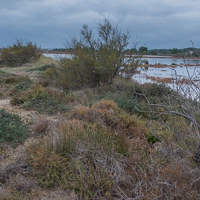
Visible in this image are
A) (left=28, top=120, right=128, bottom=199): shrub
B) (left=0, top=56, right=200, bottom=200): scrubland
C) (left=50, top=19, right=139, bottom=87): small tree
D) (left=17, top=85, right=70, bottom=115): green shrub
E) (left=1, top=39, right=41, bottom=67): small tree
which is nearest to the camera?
(left=0, top=56, right=200, bottom=200): scrubland

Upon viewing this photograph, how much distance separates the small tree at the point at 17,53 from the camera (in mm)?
25330

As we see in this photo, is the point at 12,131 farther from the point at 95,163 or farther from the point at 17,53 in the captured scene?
the point at 17,53

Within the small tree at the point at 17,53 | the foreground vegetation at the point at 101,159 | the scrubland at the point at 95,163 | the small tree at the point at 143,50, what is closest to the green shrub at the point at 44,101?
the foreground vegetation at the point at 101,159

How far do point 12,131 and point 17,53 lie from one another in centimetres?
2145

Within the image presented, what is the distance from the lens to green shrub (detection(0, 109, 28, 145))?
17.4 feet

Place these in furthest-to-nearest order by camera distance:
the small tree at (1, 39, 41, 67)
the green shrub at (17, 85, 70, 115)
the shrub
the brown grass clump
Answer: the small tree at (1, 39, 41, 67)
the green shrub at (17, 85, 70, 115)
the brown grass clump
the shrub

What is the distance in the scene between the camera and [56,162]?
4.07 m

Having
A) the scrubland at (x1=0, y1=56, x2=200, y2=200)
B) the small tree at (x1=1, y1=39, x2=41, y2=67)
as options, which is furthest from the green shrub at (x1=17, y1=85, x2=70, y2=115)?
the small tree at (x1=1, y1=39, x2=41, y2=67)

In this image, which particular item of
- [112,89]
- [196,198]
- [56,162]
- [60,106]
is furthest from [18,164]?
[112,89]

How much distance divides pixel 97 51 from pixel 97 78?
1339mm

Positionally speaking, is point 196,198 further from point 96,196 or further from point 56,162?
point 56,162

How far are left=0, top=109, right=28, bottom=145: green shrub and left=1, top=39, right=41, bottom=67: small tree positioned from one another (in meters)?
20.6

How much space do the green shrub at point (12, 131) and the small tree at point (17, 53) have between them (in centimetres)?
2063

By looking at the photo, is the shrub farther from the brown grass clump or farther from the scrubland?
the brown grass clump
